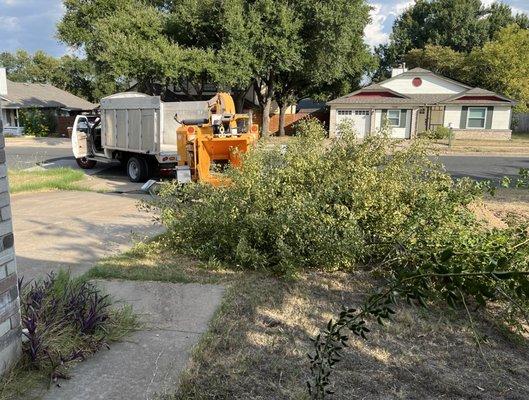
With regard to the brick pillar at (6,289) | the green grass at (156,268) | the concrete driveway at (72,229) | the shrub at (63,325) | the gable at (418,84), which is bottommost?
the concrete driveway at (72,229)

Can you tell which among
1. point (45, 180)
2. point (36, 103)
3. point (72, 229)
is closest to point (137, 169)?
point (45, 180)

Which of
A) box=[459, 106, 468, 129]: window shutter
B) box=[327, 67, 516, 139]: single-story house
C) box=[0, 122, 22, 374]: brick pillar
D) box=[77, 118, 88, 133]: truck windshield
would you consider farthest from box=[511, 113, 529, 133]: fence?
box=[0, 122, 22, 374]: brick pillar

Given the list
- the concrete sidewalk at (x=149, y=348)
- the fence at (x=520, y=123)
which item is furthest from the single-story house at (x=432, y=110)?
the concrete sidewalk at (x=149, y=348)

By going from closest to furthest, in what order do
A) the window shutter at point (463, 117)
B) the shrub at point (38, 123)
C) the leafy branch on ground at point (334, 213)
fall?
the leafy branch on ground at point (334, 213)
the window shutter at point (463, 117)
the shrub at point (38, 123)

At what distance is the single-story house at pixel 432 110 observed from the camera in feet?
108

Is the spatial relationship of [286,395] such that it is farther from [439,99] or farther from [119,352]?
[439,99]

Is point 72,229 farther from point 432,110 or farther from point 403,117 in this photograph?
point 432,110

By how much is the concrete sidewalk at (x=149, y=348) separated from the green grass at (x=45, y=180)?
8.20m

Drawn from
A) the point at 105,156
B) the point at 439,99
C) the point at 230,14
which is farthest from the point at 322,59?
the point at 105,156

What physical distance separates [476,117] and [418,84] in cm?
489

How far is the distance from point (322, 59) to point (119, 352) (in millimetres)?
26158

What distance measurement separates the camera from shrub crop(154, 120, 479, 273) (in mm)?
5156

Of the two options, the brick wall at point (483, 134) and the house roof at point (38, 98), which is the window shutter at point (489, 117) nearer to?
the brick wall at point (483, 134)

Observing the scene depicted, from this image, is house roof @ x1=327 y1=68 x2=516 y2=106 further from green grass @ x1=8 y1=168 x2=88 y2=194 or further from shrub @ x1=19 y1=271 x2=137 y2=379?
shrub @ x1=19 y1=271 x2=137 y2=379
